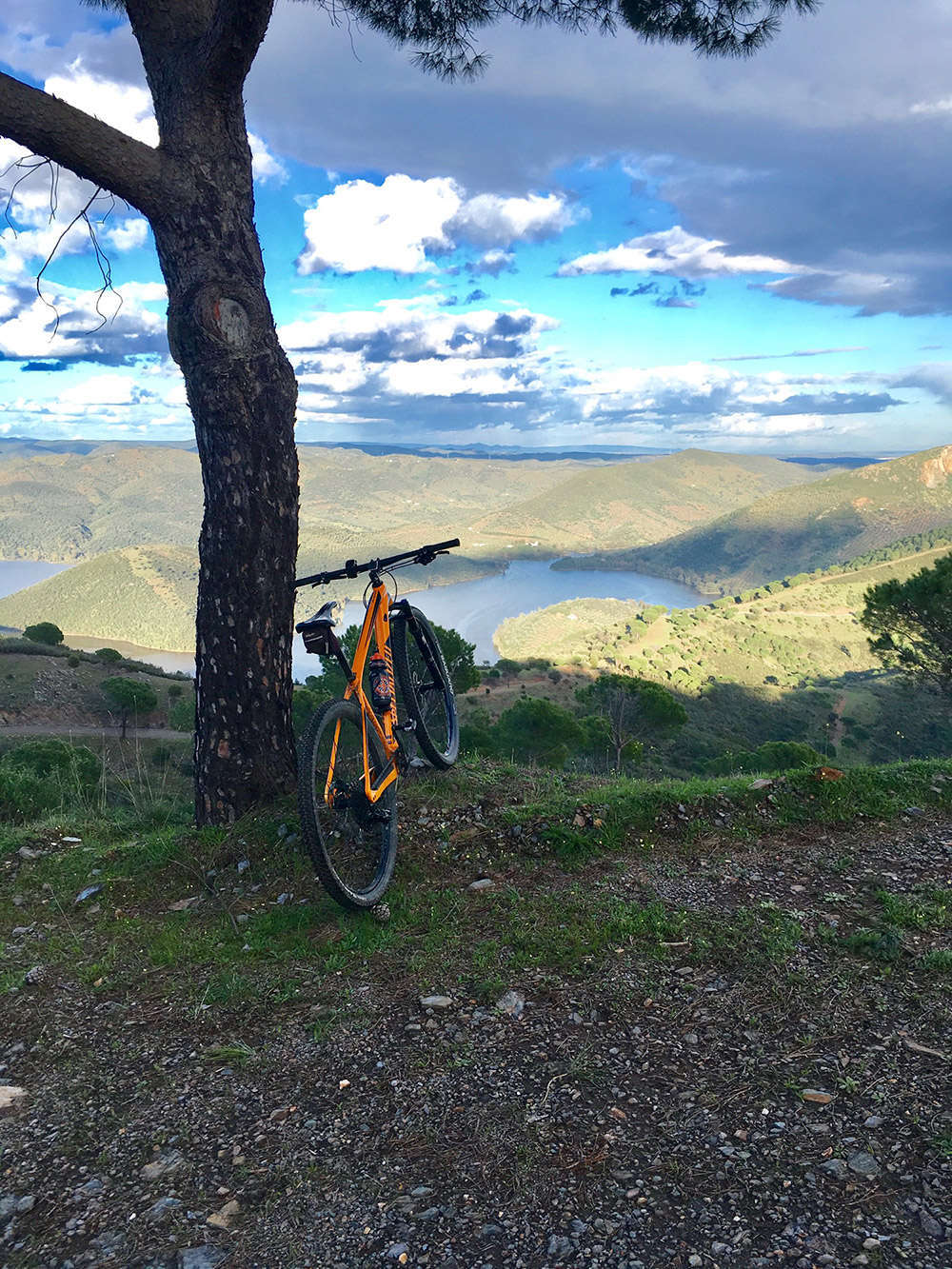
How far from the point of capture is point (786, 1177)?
2270 mm

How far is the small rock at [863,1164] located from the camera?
2.27 meters

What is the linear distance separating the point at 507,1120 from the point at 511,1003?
0.67 m

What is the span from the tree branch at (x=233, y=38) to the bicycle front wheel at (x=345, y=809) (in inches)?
157

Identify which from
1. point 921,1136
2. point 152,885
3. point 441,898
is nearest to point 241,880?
point 152,885

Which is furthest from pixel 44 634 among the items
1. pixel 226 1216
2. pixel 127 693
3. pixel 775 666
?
pixel 775 666

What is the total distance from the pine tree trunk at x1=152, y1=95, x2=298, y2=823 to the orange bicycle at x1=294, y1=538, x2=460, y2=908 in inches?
17.5

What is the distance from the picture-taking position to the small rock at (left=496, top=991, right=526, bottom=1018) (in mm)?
3205

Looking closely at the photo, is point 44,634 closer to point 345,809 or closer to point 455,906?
point 345,809

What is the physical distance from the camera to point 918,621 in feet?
65.3

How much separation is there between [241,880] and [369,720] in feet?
4.28

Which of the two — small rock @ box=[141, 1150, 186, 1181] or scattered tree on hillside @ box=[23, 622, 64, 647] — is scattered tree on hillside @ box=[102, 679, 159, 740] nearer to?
scattered tree on hillside @ box=[23, 622, 64, 647]

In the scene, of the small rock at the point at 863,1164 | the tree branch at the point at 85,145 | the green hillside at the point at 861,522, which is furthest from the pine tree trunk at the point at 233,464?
the green hillside at the point at 861,522

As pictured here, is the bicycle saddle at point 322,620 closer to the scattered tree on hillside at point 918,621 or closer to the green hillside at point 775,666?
the scattered tree on hillside at point 918,621

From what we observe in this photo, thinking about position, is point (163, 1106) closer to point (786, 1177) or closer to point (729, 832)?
point (786, 1177)
